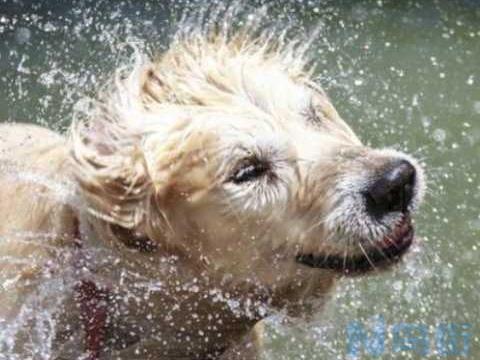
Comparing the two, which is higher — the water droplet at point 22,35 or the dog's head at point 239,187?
the dog's head at point 239,187

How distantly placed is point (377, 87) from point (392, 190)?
3031 millimetres

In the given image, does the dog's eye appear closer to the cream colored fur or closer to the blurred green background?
the cream colored fur

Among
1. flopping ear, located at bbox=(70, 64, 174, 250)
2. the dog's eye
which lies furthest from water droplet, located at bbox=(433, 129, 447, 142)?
flopping ear, located at bbox=(70, 64, 174, 250)

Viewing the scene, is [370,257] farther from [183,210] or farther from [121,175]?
[121,175]

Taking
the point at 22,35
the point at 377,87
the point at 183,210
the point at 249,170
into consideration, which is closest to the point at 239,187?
the point at 249,170

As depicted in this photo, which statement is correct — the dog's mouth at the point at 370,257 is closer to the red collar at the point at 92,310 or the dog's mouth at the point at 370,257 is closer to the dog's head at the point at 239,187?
the dog's head at the point at 239,187

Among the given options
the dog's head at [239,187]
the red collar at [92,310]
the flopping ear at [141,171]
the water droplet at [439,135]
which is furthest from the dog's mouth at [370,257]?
the water droplet at [439,135]

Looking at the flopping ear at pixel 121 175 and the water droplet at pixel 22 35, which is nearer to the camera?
the flopping ear at pixel 121 175

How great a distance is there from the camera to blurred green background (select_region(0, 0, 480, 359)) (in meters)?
4.42

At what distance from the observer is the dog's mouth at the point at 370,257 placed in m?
3.05

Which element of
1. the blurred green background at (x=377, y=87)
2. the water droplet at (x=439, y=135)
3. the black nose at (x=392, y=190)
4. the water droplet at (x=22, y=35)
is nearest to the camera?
the black nose at (x=392, y=190)

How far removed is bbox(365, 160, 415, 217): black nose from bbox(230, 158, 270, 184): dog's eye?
340mm

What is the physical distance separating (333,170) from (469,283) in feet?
5.72

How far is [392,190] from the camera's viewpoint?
3029 millimetres
